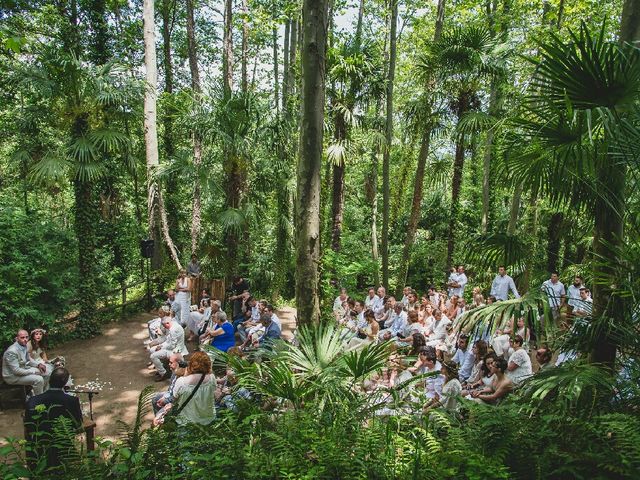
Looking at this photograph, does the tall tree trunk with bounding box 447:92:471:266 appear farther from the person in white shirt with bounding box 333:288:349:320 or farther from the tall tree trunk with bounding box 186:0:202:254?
the tall tree trunk with bounding box 186:0:202:254

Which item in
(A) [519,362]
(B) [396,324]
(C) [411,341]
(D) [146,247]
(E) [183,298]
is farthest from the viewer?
(D) [146,247]

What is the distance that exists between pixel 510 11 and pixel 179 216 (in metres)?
13.1

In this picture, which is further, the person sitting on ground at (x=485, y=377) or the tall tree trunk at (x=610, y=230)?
the person sitting on ground at (x=485, y=377)

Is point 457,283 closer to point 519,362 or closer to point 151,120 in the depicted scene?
point 519,362

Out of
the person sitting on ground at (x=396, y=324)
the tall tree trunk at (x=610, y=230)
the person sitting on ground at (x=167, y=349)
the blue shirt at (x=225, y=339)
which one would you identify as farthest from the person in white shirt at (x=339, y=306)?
the tall tree trunk at (x=610, y=230)

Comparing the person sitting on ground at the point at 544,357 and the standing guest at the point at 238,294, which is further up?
the person sitting on ground at the point at 544,357

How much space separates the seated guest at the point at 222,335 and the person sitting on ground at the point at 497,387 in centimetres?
470

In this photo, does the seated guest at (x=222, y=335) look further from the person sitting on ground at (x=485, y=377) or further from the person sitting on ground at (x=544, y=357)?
the person sitting on ground at (x=544, y=357)

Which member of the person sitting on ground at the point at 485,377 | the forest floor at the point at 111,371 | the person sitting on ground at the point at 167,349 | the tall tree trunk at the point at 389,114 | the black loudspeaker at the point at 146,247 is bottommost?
the forest floor at the point at 111,371

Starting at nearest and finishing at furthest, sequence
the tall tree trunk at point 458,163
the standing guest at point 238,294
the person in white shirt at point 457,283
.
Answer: the standing guest at point 238,294 < the person in white shirt at point 457,283 < the tall tree trunk at point 458,163

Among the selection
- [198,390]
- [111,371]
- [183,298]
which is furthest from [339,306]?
[198,390]

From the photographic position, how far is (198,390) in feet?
14.6

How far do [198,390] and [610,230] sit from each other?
4140 mm

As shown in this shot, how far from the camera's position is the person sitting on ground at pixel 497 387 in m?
5.28
